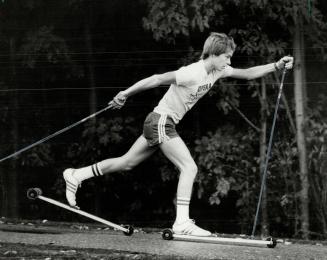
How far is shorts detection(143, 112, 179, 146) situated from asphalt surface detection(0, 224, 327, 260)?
83 centimetres

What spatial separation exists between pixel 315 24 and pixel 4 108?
3.53 metres

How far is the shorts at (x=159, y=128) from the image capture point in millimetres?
6727

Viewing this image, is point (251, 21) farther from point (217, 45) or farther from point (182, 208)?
point (182, 208)

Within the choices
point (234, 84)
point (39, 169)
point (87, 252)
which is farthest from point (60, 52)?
point (87, 252)

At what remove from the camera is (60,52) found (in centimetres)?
928

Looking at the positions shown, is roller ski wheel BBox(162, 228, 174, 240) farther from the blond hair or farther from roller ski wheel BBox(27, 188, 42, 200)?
the blond hair

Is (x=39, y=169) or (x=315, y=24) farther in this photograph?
(x=39, y=169)

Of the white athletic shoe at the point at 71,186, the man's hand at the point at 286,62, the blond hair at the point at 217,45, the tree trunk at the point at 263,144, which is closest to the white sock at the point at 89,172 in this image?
the white athletic shoe at the point at 71,186

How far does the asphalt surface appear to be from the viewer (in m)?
6.06

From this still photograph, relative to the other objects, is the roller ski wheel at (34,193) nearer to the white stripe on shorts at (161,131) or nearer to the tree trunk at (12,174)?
the white stripe on shorts at (161,131)

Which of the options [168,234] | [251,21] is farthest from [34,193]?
[251,21]

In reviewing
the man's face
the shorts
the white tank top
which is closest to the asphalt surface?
the shorts

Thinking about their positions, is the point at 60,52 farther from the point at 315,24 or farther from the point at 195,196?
the point at 315,24

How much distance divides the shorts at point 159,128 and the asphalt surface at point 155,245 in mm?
826
